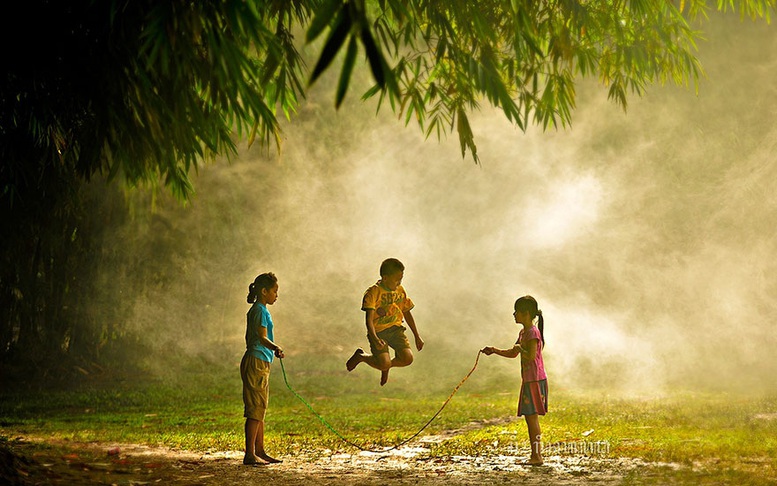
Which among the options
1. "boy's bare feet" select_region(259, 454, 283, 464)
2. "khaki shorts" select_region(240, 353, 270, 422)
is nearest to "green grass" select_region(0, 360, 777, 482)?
"boy's bare feet" select_region(259, 454, 283, 464)

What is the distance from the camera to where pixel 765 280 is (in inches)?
574

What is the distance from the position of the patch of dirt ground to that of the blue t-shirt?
837 millimetres

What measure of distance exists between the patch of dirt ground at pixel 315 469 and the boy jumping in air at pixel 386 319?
0.85 m

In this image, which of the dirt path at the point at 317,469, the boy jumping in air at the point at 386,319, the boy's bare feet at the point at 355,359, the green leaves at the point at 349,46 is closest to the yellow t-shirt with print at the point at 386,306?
the boy jumping in air at the point at 386,319

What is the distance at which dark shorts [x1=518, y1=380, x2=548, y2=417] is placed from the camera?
569cm

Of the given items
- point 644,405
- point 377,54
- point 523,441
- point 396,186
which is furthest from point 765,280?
point 377,54

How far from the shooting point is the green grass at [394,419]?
6.55 metres

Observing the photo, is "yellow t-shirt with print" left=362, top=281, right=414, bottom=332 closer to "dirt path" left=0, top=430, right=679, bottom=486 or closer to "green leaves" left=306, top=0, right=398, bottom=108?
"dirt path" left=0, top=430, right=679, bottom=486

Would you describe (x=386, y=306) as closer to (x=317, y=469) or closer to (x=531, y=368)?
(x=531, y=368)

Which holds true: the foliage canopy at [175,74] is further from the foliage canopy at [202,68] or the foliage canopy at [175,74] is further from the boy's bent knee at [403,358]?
the boy's bent knee at [403,358]

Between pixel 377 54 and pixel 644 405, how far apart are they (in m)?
8.24

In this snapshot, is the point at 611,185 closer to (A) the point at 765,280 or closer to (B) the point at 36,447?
(A) the point at 765,280

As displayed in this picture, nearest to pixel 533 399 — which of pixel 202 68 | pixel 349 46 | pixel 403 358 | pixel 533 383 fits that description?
pixel 533 383

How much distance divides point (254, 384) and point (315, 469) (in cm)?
81
